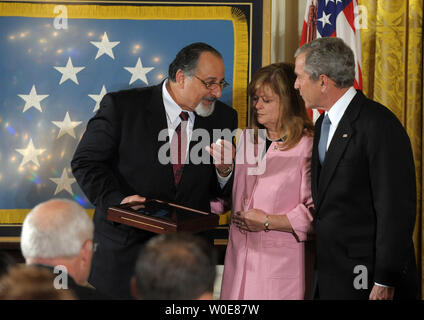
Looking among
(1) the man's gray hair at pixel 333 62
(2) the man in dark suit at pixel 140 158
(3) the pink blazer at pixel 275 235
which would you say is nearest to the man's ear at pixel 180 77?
(2) the man in dark suit at pixel 140 158

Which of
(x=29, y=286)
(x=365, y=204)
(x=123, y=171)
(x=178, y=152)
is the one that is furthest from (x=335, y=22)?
(x=29, y=286)

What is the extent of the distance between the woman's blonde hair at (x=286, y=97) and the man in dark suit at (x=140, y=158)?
10.7 inches

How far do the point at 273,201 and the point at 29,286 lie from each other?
148cm

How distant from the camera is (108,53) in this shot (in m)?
3.67

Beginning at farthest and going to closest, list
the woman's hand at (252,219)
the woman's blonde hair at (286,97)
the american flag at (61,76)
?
the american flag at (61,76), the woman's blonde hair at (286,97), the woman's hand at (252,219)

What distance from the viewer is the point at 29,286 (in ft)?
4.51

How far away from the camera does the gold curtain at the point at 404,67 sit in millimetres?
3445

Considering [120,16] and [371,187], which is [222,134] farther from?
[120,16]

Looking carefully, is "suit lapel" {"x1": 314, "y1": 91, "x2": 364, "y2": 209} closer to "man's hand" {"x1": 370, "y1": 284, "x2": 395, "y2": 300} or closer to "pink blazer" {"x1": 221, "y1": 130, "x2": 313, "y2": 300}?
"pink blazer" {"x1": 221, "y1": 130, "x2": 313, "y2": 300}

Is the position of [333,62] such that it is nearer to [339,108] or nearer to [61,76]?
[339,108]

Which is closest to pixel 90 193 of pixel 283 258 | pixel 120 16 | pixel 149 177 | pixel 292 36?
pixel 149 177

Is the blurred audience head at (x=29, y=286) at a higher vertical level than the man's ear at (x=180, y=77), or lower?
lower

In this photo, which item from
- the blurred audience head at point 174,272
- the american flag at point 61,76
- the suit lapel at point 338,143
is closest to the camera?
the blurred audience head at point 174,272

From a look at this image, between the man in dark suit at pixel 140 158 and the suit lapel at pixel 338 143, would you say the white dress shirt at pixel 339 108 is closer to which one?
the suit lapel at pixel 338 143
